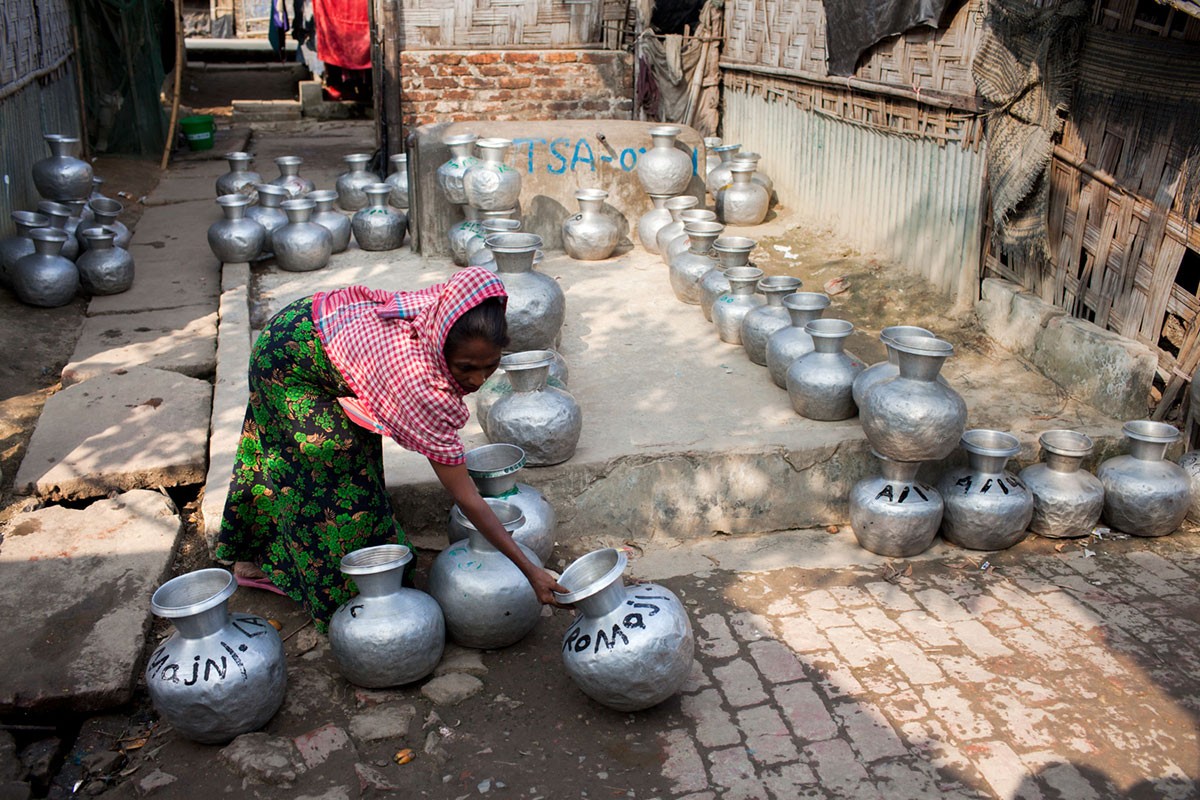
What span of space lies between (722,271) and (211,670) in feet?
13.1

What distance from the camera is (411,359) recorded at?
111 inches

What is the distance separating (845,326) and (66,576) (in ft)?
11.4

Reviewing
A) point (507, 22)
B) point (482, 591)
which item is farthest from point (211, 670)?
point (507, 22)

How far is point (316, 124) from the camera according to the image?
1549 cm

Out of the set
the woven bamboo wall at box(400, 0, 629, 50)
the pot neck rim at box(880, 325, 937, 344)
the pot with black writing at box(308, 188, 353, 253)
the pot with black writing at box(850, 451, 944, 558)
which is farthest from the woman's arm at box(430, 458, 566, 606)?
the woven bamboo wall at box(400, 0, 629, 50)

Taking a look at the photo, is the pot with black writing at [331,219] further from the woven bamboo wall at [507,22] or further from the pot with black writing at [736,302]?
the pot with black writing at [736,302]

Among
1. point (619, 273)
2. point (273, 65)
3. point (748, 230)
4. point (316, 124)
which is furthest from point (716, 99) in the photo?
point (273, 65)

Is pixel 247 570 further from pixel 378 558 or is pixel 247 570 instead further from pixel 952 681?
pixel 952 681

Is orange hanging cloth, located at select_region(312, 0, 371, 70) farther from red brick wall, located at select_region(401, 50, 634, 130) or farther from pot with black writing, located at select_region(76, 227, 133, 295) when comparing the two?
pot with black writing, located at select_region(76, 227, 133, 295)

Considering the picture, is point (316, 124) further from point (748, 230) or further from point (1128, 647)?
point (1128, 647)

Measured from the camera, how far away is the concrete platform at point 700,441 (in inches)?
166

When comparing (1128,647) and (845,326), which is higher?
(845,326)

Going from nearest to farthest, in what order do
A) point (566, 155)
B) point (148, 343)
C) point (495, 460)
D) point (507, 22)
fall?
point (495, 460)
point (148, 343)
point (566, 155)
point (507, 22)

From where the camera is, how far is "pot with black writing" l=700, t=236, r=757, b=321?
592cm
